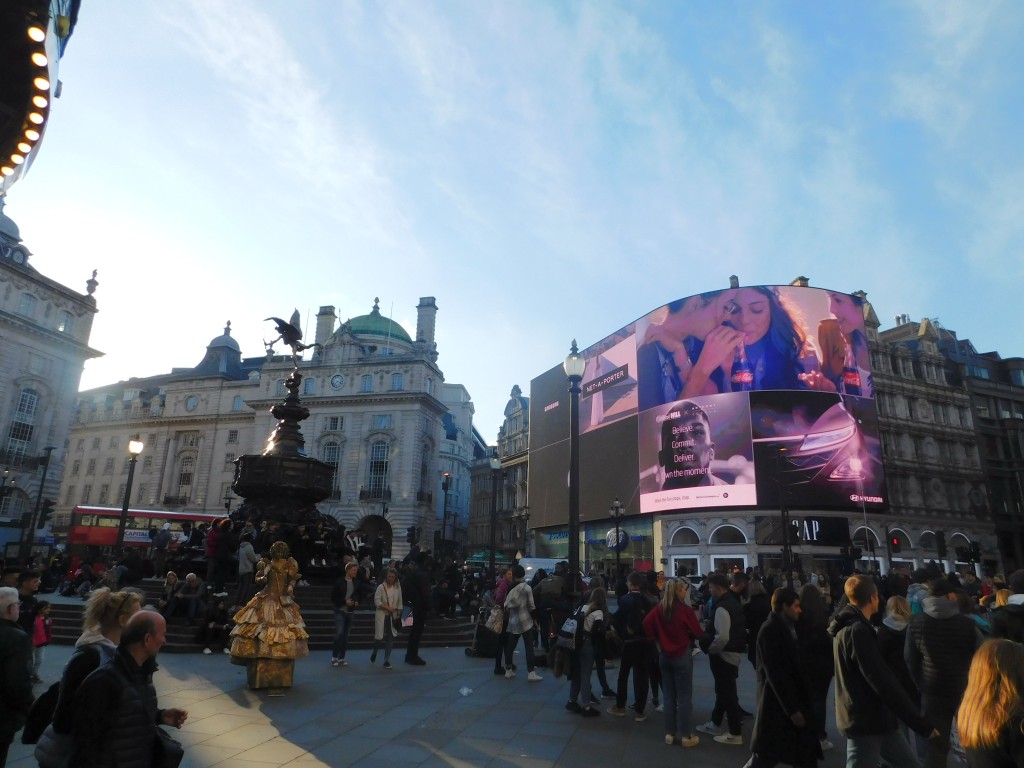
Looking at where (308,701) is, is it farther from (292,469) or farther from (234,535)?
(292,469)

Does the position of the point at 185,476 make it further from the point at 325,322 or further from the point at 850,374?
the point at 850,374

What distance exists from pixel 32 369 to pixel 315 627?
44.7 m

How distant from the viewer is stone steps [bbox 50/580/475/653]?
13242 millimetres

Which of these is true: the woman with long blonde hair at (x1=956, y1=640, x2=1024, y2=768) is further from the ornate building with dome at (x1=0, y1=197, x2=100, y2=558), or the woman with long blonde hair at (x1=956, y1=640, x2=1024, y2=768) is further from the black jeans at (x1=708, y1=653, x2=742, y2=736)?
the ornate building with dome at (x1=0, y1=197, x2=100, y2=558)

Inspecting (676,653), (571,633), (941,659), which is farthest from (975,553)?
(941,659)

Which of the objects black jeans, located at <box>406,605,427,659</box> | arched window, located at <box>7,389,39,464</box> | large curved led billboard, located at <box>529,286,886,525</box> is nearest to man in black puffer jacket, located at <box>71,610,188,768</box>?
black jeans, located at <box>406,605,427,659</box>

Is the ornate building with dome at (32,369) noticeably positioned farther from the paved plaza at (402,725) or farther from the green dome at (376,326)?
the paved plaza at (402,725)

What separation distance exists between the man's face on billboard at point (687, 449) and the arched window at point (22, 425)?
45.9 meters

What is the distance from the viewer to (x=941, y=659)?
551 cm

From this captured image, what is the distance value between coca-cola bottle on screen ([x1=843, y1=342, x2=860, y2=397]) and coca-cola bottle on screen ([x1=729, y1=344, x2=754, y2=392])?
6803 mm

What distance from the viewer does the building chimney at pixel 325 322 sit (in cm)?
6662

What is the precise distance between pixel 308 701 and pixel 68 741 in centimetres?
622

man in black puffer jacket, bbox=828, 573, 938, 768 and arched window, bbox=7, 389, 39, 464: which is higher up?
arched window, bbox=7, 389, 39, 464

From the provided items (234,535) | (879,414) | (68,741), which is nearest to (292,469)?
(234,535)
